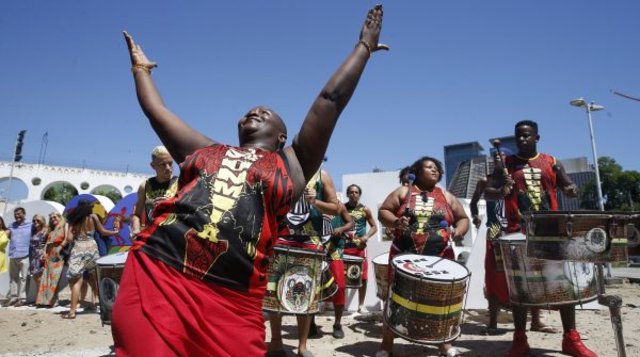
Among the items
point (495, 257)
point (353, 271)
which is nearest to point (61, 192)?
point (353, 271)

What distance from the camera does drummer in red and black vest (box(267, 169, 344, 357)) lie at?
4.80m

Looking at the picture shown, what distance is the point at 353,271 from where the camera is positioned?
7297 mm

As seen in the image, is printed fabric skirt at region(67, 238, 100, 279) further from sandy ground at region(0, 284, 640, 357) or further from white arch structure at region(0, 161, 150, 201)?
white arch structure at region(0, 161, 150, 201)

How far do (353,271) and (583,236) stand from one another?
4733mm

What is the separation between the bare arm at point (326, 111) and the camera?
80.9 inches

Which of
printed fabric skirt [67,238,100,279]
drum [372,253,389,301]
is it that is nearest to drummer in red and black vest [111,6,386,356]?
drum [372,253,389,301]

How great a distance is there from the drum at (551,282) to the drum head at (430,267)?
19.6 inches

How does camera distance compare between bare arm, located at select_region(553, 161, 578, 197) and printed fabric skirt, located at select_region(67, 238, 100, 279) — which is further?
printed fabric skirt, located at select_region(67, 238, 100, 279)

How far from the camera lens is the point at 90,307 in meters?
8.97

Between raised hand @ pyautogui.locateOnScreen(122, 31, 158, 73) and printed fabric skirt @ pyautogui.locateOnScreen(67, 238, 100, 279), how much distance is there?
21.7 feet

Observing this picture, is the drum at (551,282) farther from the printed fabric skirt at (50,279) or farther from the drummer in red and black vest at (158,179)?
the printed fabric skirt at (50,279)

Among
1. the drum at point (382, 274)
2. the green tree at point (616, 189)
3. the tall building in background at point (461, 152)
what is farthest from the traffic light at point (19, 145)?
the tall building in background at point (461, 152)

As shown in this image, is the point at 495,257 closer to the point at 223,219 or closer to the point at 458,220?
the point at 458,220

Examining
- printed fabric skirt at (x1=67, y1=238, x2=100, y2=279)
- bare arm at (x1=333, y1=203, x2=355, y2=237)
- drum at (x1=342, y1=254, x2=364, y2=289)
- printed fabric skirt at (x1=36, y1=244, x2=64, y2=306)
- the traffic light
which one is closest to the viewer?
bare arm at (x1=333, y1=203, x2=355, y2=237)
